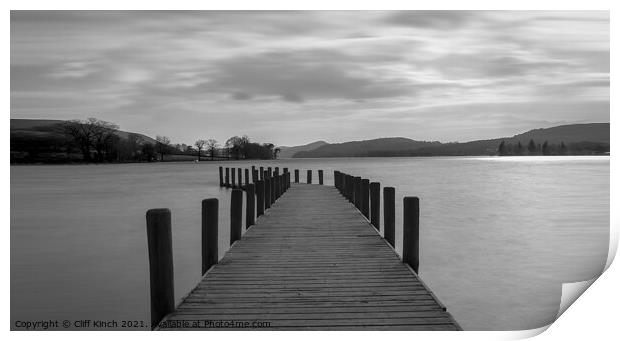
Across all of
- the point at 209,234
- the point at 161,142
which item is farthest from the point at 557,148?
the point at 161,142

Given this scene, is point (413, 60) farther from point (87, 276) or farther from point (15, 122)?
point (87, 276)

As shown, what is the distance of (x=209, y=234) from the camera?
5.88 metres

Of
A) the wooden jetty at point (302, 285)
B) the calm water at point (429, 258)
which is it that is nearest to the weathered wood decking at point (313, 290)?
the wooden jetty at point (302, 285)

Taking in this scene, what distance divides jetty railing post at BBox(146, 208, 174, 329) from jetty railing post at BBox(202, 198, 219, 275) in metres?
1.42

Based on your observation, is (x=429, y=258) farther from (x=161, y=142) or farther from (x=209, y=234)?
(x=161, y=142)

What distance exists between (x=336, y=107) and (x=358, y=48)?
5.14 ft

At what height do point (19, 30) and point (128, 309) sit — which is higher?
point (19, 30)

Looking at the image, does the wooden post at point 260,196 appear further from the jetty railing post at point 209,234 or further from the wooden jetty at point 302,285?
the jetty railing post at point 209,234

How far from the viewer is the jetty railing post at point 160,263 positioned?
411 cm

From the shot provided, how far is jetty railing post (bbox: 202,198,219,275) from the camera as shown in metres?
5.71

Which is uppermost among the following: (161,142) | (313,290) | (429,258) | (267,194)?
(161,142)

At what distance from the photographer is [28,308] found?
715 cm

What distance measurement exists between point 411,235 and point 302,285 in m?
1.57
